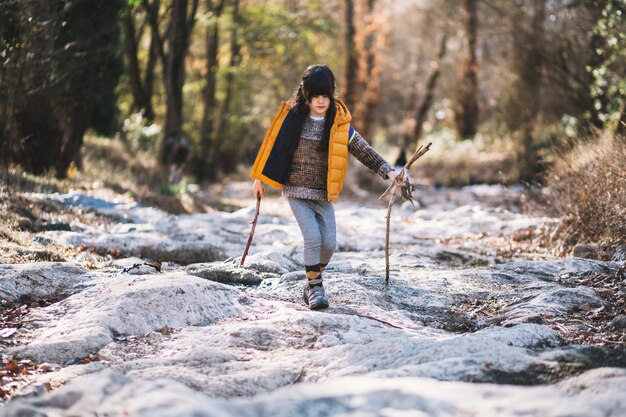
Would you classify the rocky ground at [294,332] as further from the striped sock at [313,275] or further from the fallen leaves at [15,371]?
the striped sock at [313,275]

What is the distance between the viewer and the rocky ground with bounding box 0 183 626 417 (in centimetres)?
306

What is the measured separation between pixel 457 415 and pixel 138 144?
17547 mm

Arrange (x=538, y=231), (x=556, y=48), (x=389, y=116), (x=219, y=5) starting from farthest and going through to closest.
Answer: (x=389, y=116)
(x=219, y=5)
(x=556, y=48)
(x=538, y=231)

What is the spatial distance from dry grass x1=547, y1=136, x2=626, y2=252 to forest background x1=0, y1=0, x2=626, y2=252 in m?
0.02

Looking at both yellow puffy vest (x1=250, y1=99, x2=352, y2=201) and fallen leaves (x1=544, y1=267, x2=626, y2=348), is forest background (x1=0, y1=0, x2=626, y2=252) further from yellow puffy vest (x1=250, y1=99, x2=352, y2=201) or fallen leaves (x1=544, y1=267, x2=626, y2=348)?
yellow puffy vest (x1=250, y1=99, x2=352, y2=201)

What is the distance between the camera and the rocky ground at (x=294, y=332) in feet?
10.0

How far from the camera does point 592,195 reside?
24.6 ft

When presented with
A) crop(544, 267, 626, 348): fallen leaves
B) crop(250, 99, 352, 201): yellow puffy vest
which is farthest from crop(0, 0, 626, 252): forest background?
crop(250, 99, 352, 201): yellow puffy vest

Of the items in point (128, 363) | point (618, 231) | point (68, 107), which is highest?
point (68, 107)

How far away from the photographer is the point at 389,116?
45281 millimetres

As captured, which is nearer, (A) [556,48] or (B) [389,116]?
(A) [556,48]

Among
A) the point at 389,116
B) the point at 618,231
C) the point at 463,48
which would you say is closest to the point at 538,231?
the point at 618,231

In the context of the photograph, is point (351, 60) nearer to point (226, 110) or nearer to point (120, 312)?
point (226, 110)

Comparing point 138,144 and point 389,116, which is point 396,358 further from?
point 389,116
